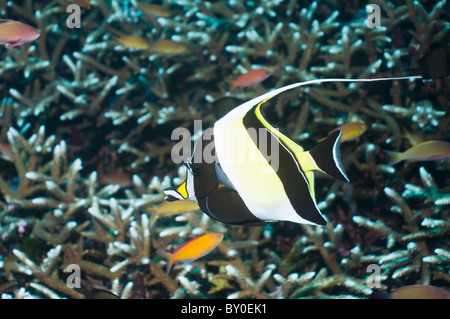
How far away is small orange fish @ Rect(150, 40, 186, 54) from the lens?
2.73 m

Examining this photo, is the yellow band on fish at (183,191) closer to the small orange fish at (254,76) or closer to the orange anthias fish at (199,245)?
the orange anthias fish at (199,245)

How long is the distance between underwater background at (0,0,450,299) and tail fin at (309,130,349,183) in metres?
1.09

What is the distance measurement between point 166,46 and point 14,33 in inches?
43.2

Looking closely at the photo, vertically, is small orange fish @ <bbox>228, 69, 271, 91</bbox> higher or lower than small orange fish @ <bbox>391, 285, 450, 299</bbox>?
higher

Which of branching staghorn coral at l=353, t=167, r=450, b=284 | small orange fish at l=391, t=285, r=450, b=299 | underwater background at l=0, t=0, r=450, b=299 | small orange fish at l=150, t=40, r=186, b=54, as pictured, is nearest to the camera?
small orange fish at l=391, t=285, r=450, b=299

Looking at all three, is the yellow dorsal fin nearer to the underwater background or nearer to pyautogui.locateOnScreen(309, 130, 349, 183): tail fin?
pyautogui.locateOnScreen(309, 130, 349, 183): tail fin

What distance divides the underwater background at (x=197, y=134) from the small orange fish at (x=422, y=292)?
0.28 meters

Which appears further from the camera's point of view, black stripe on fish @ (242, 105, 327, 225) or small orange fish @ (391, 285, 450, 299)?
small orange fish @ (391, 285, 450, 299)

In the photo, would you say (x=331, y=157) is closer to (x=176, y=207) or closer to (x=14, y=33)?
(x=176, y=207)

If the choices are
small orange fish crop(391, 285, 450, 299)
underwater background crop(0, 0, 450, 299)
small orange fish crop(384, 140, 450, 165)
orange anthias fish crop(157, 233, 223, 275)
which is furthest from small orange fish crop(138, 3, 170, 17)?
small orange fish crop(391, 285, 450, 299)

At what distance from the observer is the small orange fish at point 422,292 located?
163cm

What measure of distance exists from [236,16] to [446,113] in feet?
6.58

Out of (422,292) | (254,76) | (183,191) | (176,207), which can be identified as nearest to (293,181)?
(183,191)

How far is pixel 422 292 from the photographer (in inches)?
64.6
